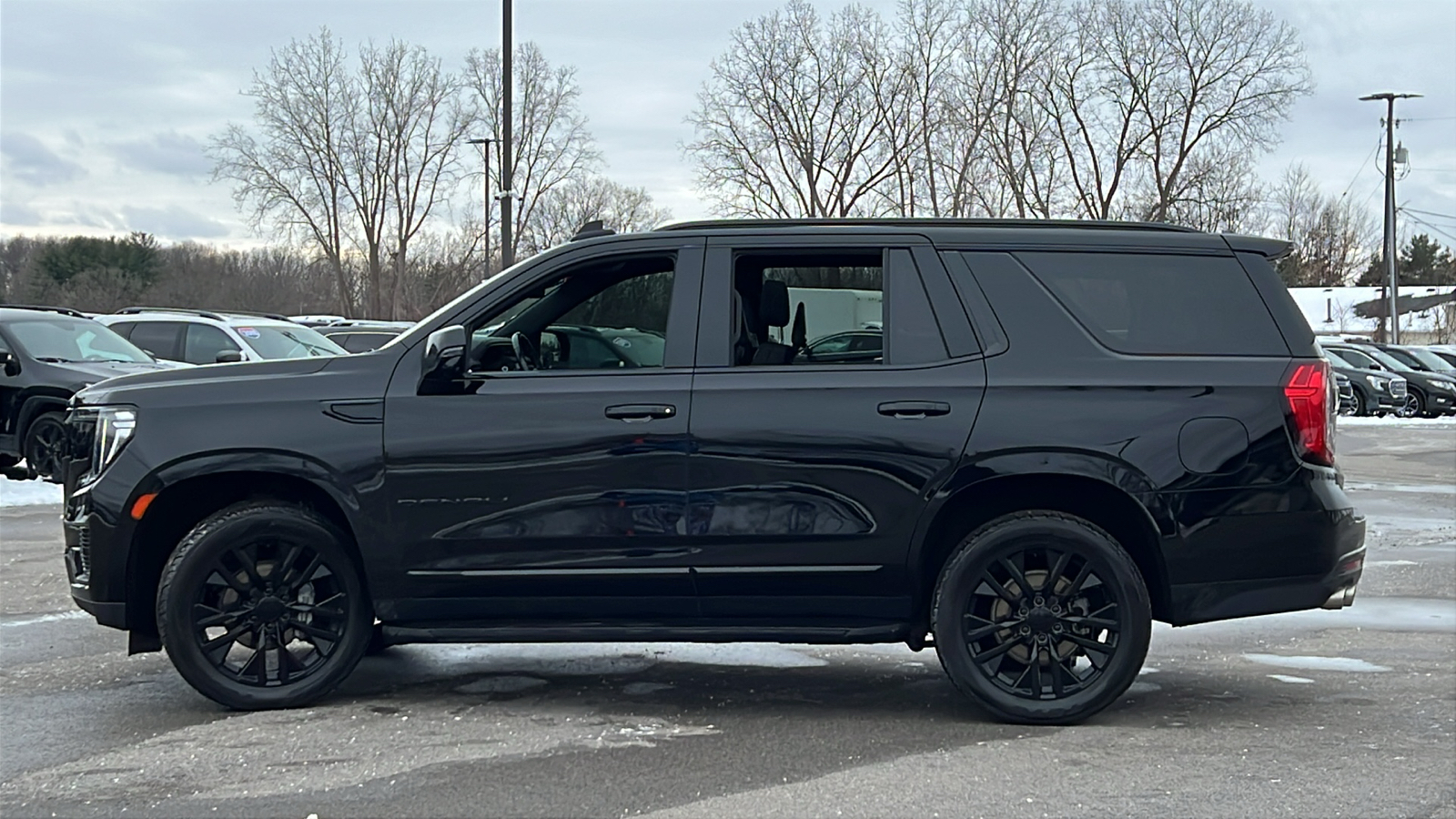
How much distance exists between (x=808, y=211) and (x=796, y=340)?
44.9 metres

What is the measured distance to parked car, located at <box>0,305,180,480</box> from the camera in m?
14.0

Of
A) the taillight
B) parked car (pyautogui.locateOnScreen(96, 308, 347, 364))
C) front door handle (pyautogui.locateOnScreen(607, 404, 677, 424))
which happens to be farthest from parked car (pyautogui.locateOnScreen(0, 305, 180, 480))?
the taillight

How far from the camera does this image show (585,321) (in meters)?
5.65

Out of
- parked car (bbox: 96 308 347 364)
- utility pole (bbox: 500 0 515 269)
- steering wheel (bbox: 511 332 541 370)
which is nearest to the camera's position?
steering wheel (bbox: 511 332 541 370)

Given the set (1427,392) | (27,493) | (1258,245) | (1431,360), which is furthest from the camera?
(1431,360)

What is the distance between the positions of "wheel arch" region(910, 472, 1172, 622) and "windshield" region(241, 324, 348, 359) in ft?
45.9

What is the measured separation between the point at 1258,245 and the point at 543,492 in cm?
284

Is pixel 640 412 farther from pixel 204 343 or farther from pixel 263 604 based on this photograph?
pixel 204 343

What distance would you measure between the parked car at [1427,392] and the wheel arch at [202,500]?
1175 inches

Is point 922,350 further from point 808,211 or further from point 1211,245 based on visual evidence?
point 808,211

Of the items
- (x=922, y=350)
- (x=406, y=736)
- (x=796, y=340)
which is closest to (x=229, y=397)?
(x=406, y=736)

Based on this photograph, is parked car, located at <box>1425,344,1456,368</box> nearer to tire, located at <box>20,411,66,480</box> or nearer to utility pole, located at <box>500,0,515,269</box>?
utility pole, located at <box>500,0,515,269</box>

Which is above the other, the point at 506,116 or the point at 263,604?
the point at 506,116

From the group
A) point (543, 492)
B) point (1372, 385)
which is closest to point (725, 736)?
point (543, 492)
